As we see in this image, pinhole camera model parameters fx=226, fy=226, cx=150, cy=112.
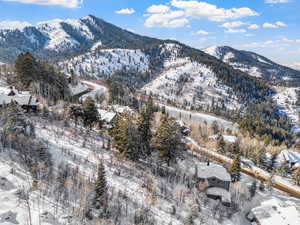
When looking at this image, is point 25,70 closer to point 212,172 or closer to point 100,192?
point 100,192

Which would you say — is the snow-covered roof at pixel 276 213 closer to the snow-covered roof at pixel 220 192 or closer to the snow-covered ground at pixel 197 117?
the snow-covered roof at pixel 220 192

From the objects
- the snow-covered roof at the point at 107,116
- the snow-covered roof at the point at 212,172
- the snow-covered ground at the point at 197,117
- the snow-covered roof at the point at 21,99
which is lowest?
the snow-covered ground at the point at 197,117

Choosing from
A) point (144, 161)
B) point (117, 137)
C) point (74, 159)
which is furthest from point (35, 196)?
point (144, 161)

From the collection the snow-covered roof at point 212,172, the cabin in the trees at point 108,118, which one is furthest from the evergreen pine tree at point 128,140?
the cabin in the trees at point 108,118

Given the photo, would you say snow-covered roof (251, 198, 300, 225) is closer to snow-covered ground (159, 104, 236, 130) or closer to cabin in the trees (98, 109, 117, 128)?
cabin in the trees (98, 109, 117, 128)

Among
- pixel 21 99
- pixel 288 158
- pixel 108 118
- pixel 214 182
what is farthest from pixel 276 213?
pixel 288 158

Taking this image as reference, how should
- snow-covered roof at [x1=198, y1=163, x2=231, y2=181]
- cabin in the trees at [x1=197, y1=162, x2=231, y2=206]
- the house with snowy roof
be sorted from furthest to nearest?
the house with snowy roof → snow-covered roof at [x1=198, y1=163, x2=231, y2=181] → cabin in the trees at [x1=197, y1=162, x2=231, y2=206]

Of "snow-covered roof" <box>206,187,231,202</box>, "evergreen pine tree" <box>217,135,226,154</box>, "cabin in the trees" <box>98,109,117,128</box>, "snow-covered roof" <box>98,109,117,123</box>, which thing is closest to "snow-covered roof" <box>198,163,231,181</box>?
"snow-covered roof" <box>206,187,231,202</box>
